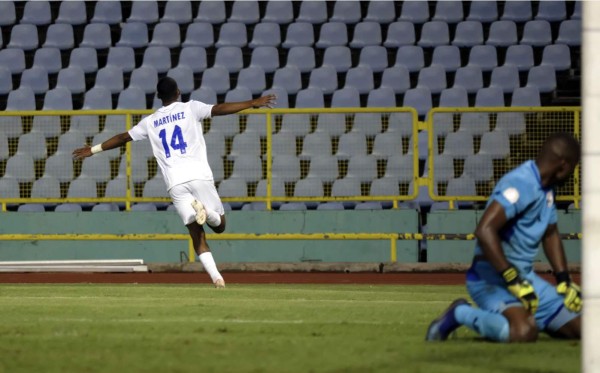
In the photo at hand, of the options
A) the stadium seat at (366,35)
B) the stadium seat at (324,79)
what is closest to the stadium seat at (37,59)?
the stadium seat at (324,79)

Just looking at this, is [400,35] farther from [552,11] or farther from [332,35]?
[552,11]

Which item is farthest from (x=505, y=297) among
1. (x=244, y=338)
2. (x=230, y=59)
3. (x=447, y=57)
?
(x=230, y=59)

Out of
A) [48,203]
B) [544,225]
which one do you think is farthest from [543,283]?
[48,203]

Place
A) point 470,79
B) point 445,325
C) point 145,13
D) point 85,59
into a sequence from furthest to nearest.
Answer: point 145,13
point 85,59
point 470,79
point 445,325

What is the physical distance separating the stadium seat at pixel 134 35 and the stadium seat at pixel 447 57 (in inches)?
202

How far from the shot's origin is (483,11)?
21312 mm

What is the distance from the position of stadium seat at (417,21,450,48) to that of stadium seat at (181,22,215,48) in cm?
368

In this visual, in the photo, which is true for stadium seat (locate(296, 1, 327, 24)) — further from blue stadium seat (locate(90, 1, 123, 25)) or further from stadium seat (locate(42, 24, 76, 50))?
stadium seat (locate(42, 24, 76, 50))

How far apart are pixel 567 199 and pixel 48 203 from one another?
785 centimetres

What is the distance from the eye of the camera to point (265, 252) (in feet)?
58.0

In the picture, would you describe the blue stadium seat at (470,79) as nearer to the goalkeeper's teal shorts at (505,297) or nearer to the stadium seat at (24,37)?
the stadium seat at (24,37)

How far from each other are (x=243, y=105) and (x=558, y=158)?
17.9 feet

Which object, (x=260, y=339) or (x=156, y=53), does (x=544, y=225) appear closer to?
(x=260, y=339)

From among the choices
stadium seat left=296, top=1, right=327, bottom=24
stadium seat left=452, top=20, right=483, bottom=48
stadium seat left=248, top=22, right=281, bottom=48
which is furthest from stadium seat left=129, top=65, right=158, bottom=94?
stadium seat left=452, top=20, right=483, bottom=48
